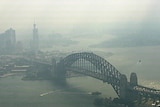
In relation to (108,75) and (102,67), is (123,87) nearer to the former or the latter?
(108,75)

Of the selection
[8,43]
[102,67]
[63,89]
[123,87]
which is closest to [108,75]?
[102,67]

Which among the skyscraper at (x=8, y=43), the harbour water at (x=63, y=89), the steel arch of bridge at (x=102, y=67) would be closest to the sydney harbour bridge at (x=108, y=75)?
the steel arch of bridge at (x=102, y=67)

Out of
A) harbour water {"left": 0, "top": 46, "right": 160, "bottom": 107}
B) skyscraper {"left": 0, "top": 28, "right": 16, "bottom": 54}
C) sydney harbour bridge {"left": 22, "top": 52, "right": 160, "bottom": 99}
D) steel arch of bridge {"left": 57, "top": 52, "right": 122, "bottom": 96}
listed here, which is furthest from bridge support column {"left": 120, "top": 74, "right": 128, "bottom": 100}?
skyscraper {"left": 0, "top": 28, "right": 16, "bottom": 54}

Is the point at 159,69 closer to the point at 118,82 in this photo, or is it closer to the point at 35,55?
the point at 118,82

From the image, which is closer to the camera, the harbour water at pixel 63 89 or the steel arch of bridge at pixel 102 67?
the harbour water at pixel 63 89

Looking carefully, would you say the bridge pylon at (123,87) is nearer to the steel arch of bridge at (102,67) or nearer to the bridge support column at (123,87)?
the bridge support column at (123,87)

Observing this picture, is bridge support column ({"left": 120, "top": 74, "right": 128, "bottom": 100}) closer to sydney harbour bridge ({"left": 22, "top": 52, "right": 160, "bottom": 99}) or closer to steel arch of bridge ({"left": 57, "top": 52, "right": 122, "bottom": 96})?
sydney harbour bridge ({"left": 22, "top": 52, "right": 160, "bottom": 99})

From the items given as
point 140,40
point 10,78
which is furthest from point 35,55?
point 140,40

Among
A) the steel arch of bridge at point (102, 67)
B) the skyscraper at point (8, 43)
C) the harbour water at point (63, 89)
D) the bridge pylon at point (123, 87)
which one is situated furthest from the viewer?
the skyscraper at point (8, 43)
